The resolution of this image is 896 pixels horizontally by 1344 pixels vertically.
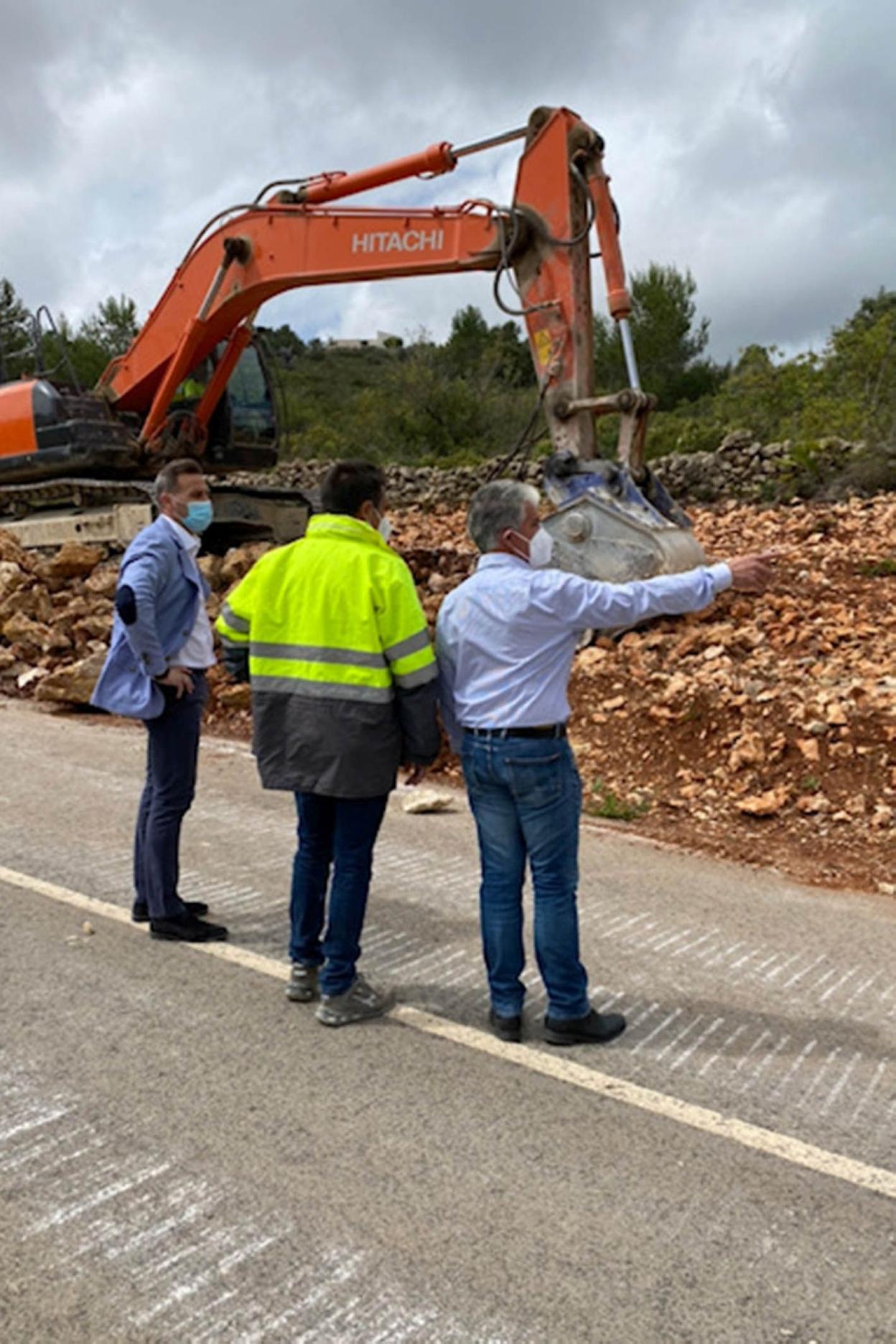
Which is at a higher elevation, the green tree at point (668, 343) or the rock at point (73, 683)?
the green tree at point (668, 343)

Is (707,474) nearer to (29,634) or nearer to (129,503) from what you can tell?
(129,503)

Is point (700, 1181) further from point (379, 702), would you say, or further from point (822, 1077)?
point (379, 702)

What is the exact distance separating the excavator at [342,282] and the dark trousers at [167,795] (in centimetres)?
456

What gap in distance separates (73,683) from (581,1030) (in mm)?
7853

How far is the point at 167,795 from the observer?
5035mm

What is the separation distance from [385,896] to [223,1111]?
217 cm

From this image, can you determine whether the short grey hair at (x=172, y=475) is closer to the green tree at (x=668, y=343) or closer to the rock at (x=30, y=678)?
the rock at (x=30, y=678)

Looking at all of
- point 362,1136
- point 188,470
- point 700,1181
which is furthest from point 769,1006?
point 188,470

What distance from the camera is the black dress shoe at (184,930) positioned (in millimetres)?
4938

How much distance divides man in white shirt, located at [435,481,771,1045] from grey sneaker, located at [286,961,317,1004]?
0.70m

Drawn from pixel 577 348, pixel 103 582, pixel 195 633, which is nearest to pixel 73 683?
pixel 103 582

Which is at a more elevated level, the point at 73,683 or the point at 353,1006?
the point at 73,683

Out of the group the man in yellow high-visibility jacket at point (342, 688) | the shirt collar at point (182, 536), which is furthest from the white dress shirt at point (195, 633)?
the man in yellow high-visibility jacket at point (342, 688)

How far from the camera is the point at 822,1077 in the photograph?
379 centimetres
